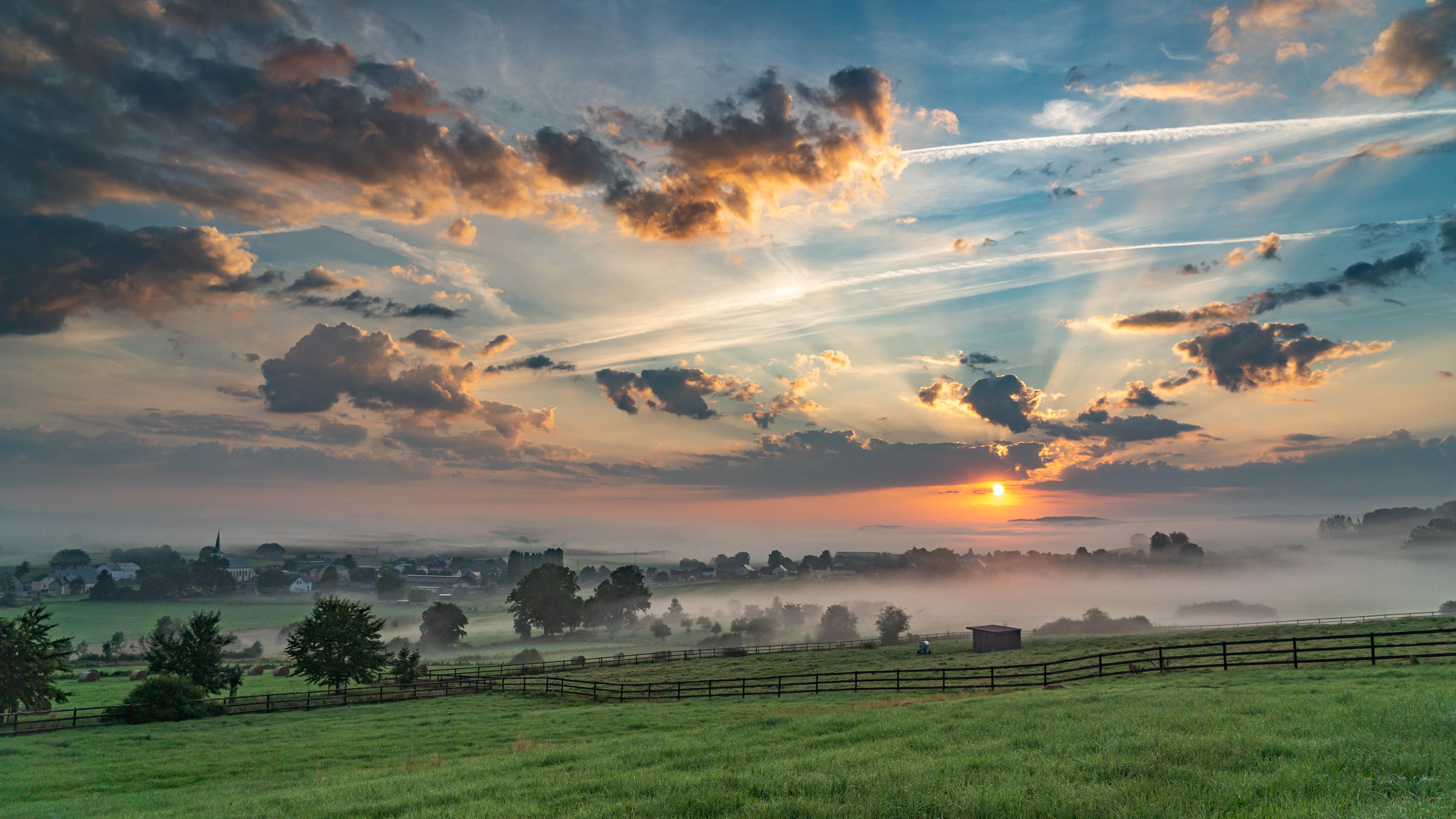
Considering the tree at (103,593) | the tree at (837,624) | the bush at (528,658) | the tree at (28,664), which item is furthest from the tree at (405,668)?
the tree at (103,593)

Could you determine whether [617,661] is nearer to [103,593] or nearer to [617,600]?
[617,600]

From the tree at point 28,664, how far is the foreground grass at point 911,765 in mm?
23014

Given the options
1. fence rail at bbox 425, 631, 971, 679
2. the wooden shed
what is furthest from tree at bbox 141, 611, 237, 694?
the wooden shed

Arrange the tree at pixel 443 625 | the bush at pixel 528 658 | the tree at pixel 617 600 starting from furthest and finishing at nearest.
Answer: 1. the tree at pixel 617 600
2. the tree at pixel 443 625
3. the bush at pixel 528 658

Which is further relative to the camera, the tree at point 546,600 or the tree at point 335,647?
the tree at point 546,600

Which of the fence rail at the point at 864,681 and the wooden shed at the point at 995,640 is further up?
the fence rail at the point at 864,681

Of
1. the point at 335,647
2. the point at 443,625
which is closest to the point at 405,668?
the point at 335,647

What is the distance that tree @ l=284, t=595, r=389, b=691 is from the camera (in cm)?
6128

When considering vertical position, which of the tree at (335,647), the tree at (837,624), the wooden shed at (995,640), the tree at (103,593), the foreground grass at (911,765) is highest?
the foreground grass at (911,765)

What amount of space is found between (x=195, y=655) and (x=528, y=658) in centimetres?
5427

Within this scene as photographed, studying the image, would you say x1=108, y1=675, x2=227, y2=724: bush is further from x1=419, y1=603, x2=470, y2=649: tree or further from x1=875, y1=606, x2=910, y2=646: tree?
x1=875, y1=606, x2=910, y2=646: tree

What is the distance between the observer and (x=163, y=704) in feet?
138

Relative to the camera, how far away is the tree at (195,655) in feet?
172

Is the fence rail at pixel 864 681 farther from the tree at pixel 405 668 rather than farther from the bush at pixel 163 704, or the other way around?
the tree at pixel 405 668
